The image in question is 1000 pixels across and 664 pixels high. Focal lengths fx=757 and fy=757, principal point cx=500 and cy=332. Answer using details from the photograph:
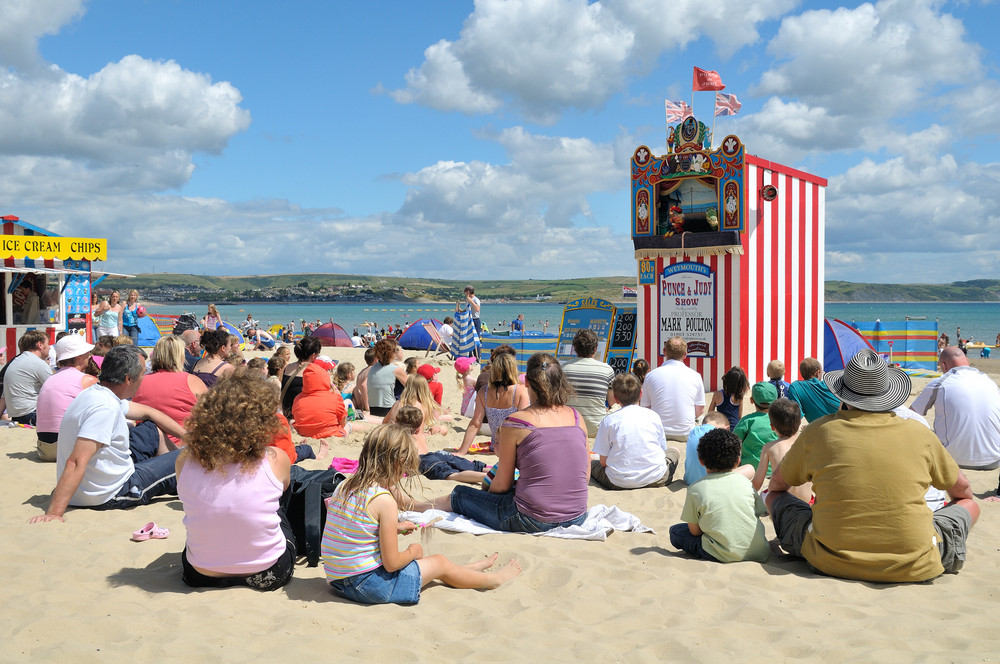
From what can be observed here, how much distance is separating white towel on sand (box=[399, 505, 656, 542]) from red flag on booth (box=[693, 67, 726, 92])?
25.6 feet

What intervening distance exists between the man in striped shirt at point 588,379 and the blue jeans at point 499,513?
229 centimetres

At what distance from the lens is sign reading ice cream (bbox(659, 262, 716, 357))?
10.7 meters

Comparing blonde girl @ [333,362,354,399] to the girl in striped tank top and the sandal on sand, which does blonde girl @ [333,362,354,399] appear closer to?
the sandal on sand

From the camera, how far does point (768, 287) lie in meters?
10.7

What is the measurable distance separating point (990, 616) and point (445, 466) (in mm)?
3660

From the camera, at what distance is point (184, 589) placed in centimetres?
347

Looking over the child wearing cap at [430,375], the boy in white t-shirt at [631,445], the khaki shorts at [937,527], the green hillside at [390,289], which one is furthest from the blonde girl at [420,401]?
the green hillside at [390,289]

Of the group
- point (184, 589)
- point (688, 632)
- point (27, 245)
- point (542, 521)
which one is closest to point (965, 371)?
point (542, 521)

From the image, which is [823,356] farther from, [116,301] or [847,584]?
[116,301]

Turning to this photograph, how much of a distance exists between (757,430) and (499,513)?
2047 millimetres

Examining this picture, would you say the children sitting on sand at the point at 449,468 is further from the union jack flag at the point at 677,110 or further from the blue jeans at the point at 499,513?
the union jack flag at the point at 677,110

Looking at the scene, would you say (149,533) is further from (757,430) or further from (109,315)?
(109,315)

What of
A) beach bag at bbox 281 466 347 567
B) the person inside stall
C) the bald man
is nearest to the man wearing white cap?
beach bag at bbox 281 466 347 567

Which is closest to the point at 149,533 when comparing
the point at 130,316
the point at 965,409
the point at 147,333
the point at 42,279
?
the point at 965,409
